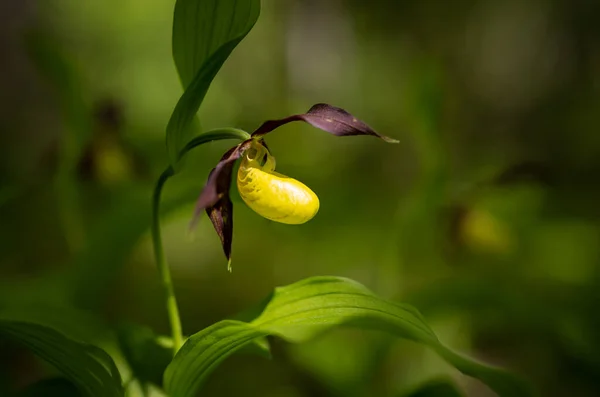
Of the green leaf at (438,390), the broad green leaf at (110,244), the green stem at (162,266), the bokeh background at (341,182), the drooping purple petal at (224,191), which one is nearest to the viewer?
the drooping purple petal at (224,191)

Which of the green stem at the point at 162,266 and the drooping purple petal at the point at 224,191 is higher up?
the drooping purple petal at the point at 224,191

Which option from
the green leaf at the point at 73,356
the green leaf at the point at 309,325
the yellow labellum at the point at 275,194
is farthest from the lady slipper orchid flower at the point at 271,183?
the green leaf at the point at 73,356

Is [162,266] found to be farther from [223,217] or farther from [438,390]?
[438,390]

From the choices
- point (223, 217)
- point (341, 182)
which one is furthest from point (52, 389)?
point (341, 182)

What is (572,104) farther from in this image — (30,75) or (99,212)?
(30,75)

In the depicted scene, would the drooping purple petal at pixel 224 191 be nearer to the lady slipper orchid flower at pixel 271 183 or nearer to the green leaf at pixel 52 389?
the lady slipper orchid flower at pixel 271 183

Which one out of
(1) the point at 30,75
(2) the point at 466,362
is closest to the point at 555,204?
(2) the point at 466,362
